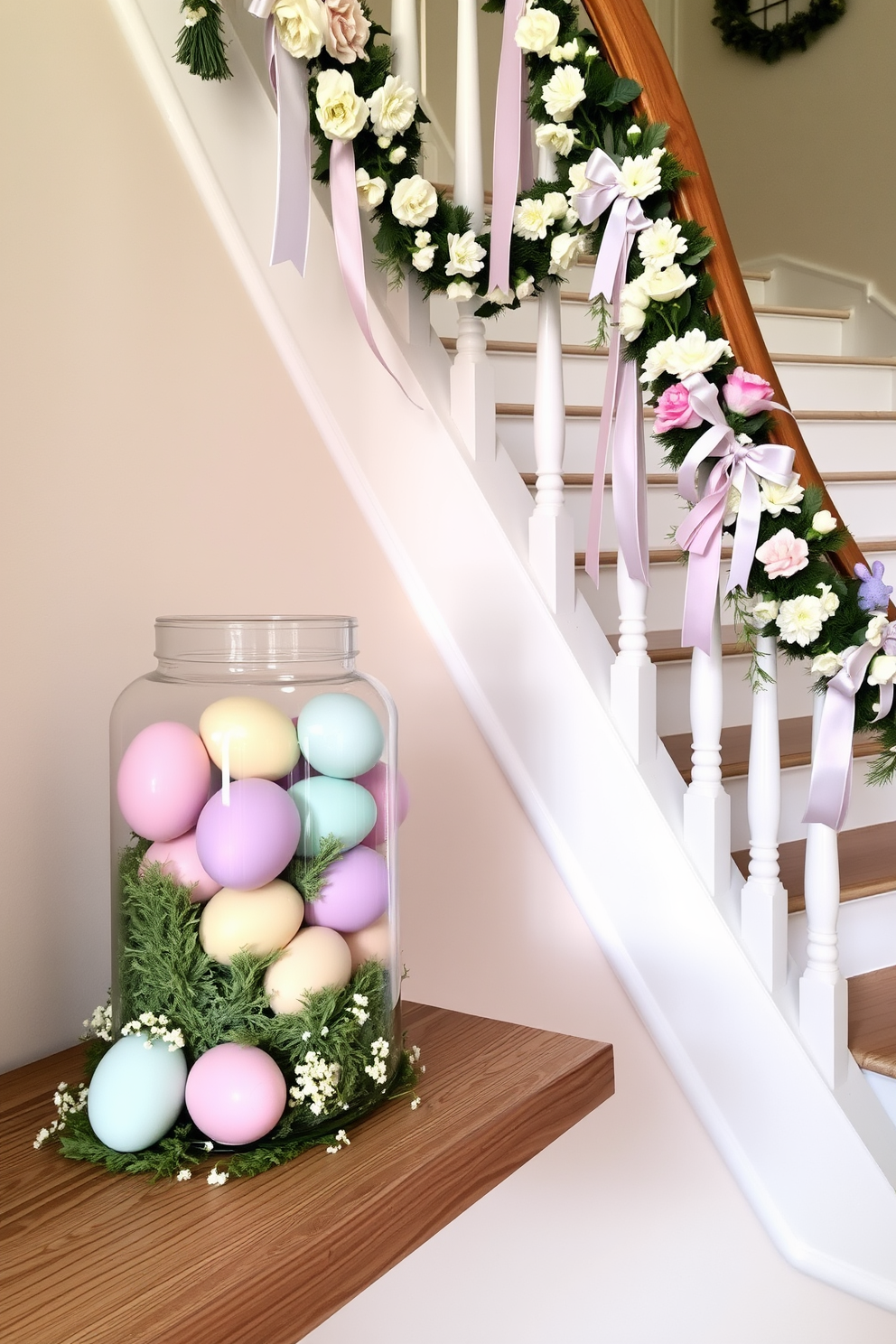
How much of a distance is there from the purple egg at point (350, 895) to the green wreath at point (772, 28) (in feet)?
13.9

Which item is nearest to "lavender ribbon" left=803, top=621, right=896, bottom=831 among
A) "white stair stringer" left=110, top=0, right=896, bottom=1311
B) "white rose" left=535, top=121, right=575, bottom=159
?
"white stair stringer" left=110, top=0, right=896, bottom=1311

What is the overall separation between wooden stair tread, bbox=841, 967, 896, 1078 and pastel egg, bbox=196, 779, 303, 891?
101cm

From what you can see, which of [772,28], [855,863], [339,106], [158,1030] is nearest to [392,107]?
[339,106]

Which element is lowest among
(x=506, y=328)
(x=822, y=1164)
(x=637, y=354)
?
(x=822, y=1164)

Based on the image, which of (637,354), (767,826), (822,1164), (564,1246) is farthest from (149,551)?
(822,1164)

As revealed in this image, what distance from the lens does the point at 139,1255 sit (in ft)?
2.43

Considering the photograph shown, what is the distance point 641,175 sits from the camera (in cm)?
133

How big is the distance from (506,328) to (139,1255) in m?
2.14

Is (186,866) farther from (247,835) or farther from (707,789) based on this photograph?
(707,789)

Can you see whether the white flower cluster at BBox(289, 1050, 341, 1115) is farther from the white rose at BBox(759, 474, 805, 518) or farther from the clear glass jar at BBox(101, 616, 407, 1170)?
the white rose at BBox(759, 474, 805, 518)

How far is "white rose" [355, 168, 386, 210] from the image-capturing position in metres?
1.38

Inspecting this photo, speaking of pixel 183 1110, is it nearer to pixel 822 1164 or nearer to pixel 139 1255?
pixel 139 1255

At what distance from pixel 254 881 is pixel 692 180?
100 cm

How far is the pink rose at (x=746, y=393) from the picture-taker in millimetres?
1354
